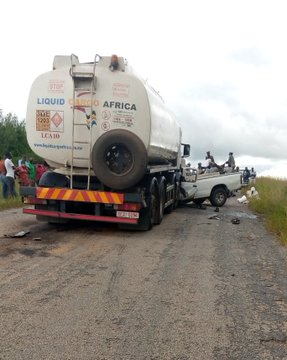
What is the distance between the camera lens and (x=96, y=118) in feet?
33.1

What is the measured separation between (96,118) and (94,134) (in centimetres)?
33

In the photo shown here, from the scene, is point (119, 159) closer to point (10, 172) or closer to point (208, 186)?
point (10, 172)

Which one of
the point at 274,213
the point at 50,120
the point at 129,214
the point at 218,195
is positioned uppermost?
the point at 50,120

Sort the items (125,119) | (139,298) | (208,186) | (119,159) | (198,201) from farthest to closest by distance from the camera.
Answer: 1. (198,201)
2. (208,186)
3. (119,159)
4. (125,119)
5. (139,298)

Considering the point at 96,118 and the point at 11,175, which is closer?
the point at 96,118

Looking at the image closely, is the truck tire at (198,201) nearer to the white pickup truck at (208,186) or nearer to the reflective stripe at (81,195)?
the white pickup truck at (208,186)

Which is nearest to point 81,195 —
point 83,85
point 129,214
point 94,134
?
point 129,214

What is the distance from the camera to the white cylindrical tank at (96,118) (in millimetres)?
9844

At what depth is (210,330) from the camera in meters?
4.65

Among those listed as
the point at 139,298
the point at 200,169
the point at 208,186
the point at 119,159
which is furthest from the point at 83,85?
the point at 200,169

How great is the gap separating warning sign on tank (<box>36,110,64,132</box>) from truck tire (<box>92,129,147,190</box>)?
980mm

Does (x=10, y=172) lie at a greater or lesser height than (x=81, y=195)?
greater

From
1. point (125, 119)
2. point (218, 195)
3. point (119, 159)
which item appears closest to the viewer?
point (125, 119)

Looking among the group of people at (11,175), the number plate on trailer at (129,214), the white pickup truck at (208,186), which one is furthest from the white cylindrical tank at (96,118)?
the white pickup truck at (208,186)
